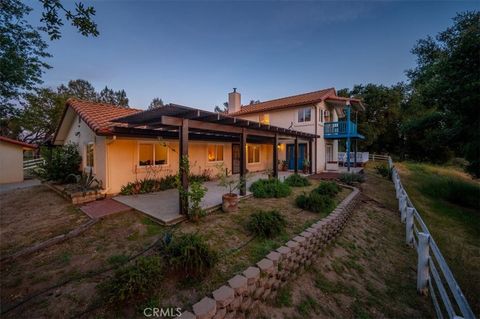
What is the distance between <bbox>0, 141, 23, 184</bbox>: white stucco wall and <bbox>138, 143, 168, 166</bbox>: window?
1069 centimetres

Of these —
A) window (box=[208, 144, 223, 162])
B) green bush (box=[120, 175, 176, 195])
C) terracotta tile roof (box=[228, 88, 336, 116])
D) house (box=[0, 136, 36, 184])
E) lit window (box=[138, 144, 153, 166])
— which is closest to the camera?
green bush (box=[120, 175, 176, 195])

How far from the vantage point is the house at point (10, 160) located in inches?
456

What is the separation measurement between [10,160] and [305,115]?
20.1m

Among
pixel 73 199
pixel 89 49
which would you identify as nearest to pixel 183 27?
pixel 89 49

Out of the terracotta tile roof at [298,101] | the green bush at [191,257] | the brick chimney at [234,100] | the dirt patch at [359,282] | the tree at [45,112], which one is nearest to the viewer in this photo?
the green bush at [191,257]

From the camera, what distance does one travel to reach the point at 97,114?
24.9ft

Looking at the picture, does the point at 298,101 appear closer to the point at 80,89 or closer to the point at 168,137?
the point at 168,137

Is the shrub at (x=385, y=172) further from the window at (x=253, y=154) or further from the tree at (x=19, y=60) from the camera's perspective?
the tree at (x=19, y=60)

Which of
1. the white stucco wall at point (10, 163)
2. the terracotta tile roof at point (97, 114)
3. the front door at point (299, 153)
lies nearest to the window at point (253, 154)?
the front door at point (299, 153)

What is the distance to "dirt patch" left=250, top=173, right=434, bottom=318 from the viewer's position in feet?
9.70

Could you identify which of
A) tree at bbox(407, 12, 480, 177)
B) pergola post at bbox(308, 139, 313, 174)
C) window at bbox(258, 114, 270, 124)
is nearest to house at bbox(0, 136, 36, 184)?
window at bbox(258, 114, 270, 124)

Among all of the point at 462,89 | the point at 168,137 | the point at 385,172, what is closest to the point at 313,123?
the point at 385,172

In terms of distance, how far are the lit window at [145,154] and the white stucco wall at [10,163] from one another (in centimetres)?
1068

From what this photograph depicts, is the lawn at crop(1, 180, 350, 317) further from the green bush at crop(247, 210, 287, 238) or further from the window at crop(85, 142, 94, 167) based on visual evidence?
Result: the window at crop(85, 142, 94, 167)
